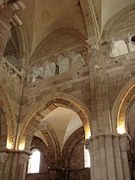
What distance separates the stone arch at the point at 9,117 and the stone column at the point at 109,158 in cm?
407

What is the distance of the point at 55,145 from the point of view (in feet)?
51.7

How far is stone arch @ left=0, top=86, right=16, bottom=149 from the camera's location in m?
10.8

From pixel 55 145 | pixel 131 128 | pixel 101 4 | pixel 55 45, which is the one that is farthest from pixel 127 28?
pixel 55 145

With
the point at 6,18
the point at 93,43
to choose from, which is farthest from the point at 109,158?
the point at 6,18

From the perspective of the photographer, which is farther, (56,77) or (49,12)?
(49,12)

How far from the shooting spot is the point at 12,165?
403 inches

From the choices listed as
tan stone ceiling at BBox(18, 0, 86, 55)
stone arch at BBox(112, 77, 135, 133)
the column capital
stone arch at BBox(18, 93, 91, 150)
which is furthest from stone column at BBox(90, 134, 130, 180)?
tan stone ceiling at BBox(18, 0, 86, 55)

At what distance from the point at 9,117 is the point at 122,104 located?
17.9 ft

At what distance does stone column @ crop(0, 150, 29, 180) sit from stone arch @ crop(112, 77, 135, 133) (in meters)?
4.64

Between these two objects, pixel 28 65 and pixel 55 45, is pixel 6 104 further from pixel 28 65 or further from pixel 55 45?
pixel 55 45

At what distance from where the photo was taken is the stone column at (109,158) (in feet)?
26.5

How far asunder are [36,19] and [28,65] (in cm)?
278

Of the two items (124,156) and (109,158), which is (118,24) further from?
(109,158)

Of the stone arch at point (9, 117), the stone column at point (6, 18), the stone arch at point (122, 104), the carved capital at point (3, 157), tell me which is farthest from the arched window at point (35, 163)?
the stone column at point (6, 18)
